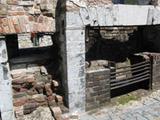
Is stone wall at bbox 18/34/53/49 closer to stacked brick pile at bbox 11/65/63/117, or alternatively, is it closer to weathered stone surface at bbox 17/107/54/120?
stacked brick pile at bbox 11/65/63/117

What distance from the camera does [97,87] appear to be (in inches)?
188

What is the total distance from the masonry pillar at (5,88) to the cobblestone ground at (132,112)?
1363 mm

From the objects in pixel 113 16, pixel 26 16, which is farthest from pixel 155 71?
pixel 26 16

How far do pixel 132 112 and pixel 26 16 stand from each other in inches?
109

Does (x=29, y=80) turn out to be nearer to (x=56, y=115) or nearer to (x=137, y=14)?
(x=56, y=115)

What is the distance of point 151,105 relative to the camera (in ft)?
16.4

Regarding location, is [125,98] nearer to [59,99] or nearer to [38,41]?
[59,99]

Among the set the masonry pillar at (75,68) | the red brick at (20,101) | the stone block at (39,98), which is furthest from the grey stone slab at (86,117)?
the red brick at (20,101)

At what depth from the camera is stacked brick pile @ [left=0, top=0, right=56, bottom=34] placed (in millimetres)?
3799

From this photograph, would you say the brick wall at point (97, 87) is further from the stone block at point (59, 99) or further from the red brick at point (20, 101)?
the red brick at point (20, 101)

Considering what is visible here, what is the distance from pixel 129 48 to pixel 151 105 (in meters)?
2.83

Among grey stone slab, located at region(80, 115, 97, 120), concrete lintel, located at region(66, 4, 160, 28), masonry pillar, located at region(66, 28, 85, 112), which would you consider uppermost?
concrete lintel, located at region(66, 4, 160, 28)

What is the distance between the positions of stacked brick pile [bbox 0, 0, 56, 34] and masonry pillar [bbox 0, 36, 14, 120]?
0.89ft

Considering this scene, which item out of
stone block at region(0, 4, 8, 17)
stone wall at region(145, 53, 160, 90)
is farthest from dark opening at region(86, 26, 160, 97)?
stone block at region(0, 4, 8, 17)
